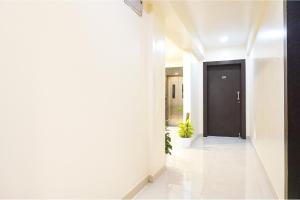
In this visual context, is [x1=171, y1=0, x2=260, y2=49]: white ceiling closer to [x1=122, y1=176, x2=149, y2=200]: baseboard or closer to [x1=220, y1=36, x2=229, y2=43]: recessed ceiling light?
[x1=220, y1=36, x2=229, y2=43]: recessed ceiling light

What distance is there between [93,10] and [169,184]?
2.28 m

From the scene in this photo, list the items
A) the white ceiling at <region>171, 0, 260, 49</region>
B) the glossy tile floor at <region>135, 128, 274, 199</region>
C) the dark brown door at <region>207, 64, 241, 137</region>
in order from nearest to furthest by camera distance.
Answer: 1. the glossy tile floor at <region>135, 128, 274, 199</region>
2. the white ceiling at <region>171, 0, 260, 49</region>
3. the dark brown door at <region>207, 64, 241, 137</region>

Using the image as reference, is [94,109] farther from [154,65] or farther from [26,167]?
[154,65]

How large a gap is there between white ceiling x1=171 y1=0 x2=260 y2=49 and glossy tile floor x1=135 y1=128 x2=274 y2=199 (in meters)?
2.49

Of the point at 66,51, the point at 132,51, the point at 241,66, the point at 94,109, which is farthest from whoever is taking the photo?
the point at 241,66

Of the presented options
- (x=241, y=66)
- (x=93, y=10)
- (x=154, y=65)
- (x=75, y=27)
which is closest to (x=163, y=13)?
(x=154, y=65)

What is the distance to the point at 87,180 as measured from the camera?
1.77 metres

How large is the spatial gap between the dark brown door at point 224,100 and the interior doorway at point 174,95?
2.19 m

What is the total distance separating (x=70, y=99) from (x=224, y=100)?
550 cm

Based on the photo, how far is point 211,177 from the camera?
3100 mm

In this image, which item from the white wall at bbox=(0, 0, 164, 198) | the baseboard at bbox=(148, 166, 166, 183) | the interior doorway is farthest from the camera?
the interior doorway

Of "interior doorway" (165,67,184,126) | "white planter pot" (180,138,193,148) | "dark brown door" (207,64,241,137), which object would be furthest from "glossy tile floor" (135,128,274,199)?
"interior doorway" (165,67,184,126)

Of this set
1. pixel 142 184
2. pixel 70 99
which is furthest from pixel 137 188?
pixel 70 99

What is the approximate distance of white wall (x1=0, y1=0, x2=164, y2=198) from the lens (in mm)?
1235
